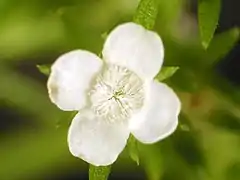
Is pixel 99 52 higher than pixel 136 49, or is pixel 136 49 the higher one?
pixel 136 49

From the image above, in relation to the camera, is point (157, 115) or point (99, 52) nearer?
point (157, 115)

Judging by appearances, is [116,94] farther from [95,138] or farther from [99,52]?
[99,52]

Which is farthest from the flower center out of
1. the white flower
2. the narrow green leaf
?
the narrow green leaf

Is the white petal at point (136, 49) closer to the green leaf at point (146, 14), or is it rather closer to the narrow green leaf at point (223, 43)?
the green leaf at point (146, 14)

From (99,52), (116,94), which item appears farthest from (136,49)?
(99,52)

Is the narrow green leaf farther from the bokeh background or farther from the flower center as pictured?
the flower center

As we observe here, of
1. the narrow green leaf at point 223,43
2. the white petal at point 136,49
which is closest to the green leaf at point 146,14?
the white petal at point 136,49
